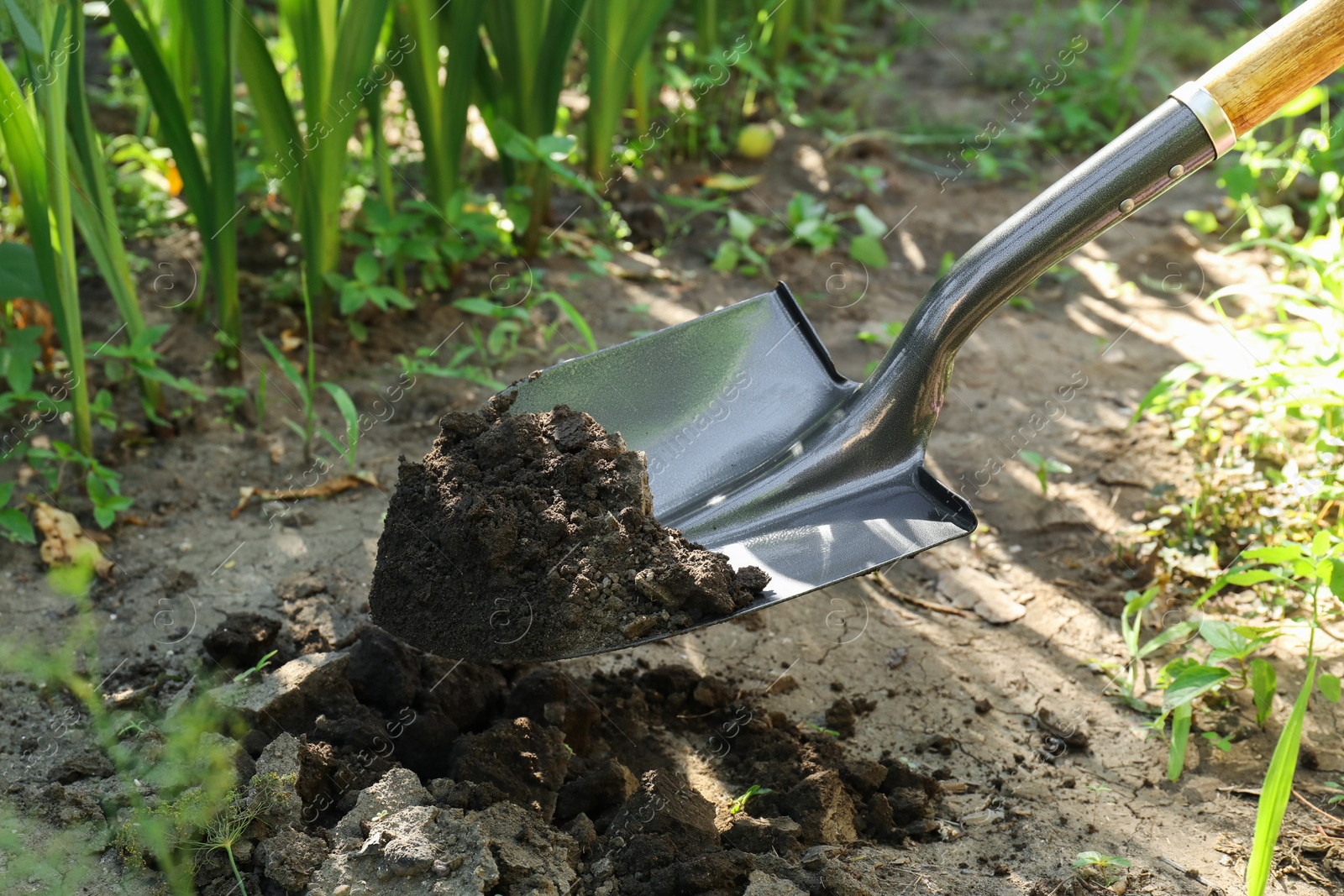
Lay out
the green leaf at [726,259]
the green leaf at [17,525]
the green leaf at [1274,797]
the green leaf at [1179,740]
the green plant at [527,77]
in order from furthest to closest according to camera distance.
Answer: the green leaf at [726,259]
the green plant at [527,77]
the green leaf at [17,525]
the green leaf at [1179,740]
the green leaf at [1274,797]

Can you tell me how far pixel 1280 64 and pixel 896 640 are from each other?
1.16 m

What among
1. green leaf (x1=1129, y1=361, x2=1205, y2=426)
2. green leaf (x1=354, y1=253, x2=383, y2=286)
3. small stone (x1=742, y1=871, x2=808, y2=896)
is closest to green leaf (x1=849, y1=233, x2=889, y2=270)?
green leaf (x1=1129, y1=361, x2=1205, y2=426)

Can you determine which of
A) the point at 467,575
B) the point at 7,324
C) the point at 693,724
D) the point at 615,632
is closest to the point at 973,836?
the point at 693,724

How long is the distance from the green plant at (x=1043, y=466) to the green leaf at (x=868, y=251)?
3.14 ft

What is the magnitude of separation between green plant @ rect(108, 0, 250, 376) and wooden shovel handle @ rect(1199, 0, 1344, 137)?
188cm

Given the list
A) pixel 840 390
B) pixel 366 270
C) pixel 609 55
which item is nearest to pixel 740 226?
pixel 609 55

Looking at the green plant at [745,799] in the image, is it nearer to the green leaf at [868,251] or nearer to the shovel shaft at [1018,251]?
the shovel shaft at [1018,251]

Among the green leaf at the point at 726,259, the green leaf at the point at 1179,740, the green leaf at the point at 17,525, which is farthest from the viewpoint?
the green leaf at the point at 726,259

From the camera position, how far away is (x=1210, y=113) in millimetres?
1669

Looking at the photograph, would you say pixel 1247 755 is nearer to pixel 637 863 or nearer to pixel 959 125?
pixel 637 863

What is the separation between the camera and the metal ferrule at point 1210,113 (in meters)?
1.67

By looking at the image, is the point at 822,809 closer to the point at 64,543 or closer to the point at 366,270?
the point at 64,543

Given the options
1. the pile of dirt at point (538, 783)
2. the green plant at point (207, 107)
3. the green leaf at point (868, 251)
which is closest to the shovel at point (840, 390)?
the pile of dirt at point (538, 783)

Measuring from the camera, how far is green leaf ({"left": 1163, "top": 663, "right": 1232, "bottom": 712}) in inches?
67.2
